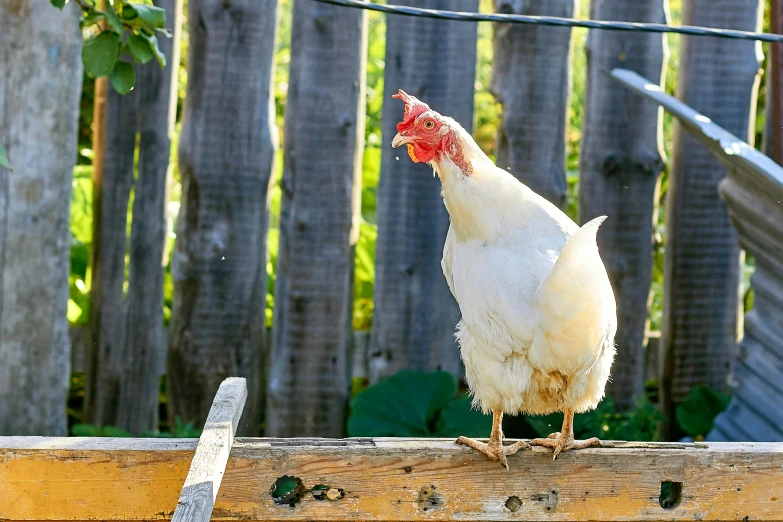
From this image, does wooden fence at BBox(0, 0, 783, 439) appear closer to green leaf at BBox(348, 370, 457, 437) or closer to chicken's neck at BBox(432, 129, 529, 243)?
green leaf at BBox(348, 370, 457, 437)

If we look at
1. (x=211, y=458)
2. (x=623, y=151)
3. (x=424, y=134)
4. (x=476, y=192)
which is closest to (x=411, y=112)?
(x=424, y=134)

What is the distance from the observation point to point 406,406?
3.72 metres

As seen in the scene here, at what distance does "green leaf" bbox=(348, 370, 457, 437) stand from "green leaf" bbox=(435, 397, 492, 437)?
0.03 m

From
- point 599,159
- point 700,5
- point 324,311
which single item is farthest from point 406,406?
point 700,5

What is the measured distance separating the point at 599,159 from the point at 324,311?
1.31 meters

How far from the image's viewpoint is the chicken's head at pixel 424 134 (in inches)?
90.2

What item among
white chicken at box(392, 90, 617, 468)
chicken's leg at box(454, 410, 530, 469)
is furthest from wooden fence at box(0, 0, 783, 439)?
chicken's leg at box(454, 410, 530, 469)

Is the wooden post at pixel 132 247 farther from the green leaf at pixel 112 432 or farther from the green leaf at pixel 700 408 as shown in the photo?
the green leaf at pixel 700 408

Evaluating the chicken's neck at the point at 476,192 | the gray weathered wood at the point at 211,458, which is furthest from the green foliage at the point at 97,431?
the chicken's neck at the point at 476,192

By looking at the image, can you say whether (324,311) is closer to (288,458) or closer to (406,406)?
(406,406)

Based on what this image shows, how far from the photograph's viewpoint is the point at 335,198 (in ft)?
12.4

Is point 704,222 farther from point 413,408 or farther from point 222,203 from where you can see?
point 222,203

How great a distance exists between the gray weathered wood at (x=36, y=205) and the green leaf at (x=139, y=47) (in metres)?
0.95

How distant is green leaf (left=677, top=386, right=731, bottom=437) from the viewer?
A: 3910 millimetres
